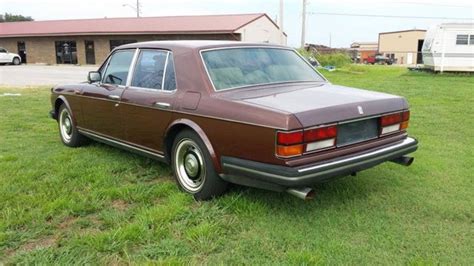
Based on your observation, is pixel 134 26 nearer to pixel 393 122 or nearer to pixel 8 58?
pixel 8 58

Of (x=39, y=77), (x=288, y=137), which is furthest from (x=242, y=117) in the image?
(x=39, y=77)

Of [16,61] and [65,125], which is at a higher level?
[16,61]

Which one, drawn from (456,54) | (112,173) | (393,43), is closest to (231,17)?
(456,54)

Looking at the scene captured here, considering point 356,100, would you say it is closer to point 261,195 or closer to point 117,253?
point 261,195

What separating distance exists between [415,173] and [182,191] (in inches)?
101

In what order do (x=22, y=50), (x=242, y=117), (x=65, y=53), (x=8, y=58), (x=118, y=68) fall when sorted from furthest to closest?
(x=22, y=50), (x=65, y=53), (x=8, y=58), (x=118, y=68), (x=242, y=117)

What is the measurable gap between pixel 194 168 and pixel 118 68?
6.33 ft

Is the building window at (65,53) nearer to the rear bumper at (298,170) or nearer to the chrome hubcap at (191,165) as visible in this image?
the chrome hubcap at (191,165)

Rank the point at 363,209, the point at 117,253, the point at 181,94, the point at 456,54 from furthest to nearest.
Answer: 1. the point at 456,54
2. the point at 181,94
3. the point at 363,209
4. the point at 117,253

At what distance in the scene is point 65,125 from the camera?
663 centimetres

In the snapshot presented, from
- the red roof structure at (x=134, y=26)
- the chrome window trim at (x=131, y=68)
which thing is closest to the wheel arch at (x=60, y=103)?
the chrome window trim at (x=131, y=68)

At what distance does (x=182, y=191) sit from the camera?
4.42m

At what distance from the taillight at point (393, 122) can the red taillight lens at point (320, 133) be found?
27.1 inches

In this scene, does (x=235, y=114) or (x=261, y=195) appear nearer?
(x=235, y=114)
